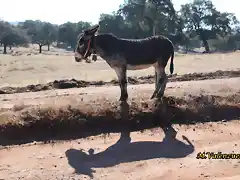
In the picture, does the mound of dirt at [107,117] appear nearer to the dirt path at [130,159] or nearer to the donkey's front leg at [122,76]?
the donkey's front leg at [122,76]

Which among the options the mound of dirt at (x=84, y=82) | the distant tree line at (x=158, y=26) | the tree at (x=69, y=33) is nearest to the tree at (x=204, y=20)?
the distant tree line at (x=158, y=26)

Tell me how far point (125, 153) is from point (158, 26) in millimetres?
49004

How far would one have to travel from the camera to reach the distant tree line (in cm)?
5541

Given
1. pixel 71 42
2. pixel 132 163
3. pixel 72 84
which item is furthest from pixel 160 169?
pixel 71 42

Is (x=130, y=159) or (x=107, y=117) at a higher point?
(x=107, y=117)

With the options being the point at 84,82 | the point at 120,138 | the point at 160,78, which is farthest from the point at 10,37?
the point at 120,138

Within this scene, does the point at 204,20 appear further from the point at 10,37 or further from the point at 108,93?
the point at 108,93

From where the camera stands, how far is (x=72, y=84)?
46.5 feet

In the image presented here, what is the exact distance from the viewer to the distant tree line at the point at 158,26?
55406mm

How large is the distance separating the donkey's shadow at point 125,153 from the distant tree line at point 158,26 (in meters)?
44.4

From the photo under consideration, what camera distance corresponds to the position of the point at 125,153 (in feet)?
23.0

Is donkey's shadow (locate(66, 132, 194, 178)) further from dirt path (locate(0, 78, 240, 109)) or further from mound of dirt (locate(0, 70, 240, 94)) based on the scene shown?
mound of dirt (locate(0, 70, 240, 94))

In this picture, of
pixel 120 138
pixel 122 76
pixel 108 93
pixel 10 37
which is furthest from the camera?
pixel 10 37

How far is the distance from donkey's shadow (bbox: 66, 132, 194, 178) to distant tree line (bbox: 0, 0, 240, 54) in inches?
1746
